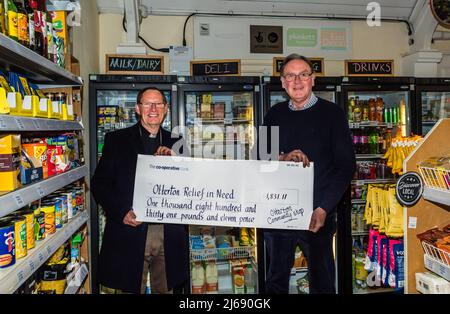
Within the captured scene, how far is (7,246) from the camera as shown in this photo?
148cm

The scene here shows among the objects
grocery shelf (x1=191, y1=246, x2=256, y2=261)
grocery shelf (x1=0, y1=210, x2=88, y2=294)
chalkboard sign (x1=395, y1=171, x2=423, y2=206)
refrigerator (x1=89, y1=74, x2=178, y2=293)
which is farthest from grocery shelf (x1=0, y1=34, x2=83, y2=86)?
grocery shelf (x1=191, y1=246, x2=256, y2=261)

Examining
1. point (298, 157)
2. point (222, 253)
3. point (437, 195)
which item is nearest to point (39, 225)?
point (298, 157)

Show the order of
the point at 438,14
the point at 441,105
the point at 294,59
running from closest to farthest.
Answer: the point at 294,59 < the point at 438,14 < the point at 441,105

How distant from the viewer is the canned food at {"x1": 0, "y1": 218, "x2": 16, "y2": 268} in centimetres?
146

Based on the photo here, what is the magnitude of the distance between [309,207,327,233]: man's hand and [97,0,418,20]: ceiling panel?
3.05 m

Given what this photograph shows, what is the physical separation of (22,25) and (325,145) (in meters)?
1.70

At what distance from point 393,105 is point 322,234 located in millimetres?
2637

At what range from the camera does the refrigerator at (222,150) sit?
11.6 feet

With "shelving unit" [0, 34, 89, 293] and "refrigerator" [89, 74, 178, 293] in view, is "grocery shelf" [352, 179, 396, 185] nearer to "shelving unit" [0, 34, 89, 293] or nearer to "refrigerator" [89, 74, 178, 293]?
"refrigerator" [89, 74, 178, 293]

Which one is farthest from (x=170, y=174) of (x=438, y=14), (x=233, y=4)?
(x=438, y=14)

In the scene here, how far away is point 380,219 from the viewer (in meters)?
3.15

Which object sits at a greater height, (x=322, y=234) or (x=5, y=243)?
(x=5, y=243)

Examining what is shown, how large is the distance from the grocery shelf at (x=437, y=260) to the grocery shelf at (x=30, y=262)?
5.74ft

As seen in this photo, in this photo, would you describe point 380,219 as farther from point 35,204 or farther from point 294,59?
point 35,204
